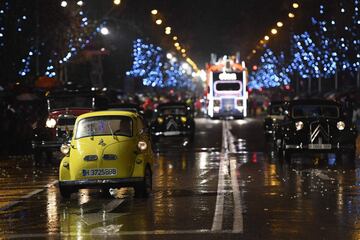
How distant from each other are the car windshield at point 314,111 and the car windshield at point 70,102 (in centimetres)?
637

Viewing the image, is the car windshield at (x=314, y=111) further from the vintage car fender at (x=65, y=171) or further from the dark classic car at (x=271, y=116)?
the vintage car fender at (x=65, y=171)

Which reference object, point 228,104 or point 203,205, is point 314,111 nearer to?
point 203,205

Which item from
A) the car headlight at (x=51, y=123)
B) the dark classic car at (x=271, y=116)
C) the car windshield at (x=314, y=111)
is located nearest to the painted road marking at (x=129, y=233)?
the car windshield at (x=314, y=111)

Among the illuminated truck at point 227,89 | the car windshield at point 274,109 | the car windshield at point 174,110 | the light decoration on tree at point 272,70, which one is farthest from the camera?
the light decoration on tree at point 272,70

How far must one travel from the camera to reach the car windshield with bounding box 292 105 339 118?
24922 mm

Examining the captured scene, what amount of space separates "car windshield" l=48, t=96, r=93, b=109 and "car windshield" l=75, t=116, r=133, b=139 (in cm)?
989

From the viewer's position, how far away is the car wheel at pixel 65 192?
1639cm

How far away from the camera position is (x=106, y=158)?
16.2 meters

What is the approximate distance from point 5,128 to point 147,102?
2563 cm

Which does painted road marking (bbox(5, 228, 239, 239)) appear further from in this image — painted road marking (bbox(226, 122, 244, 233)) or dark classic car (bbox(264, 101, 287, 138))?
dark classic car (bbox(264, 101, 287, 138))

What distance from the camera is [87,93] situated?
27000 mm

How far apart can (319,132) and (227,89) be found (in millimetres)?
30360

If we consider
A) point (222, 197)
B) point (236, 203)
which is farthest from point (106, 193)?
point (236, 203)

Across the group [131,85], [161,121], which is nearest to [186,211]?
[161,121]
